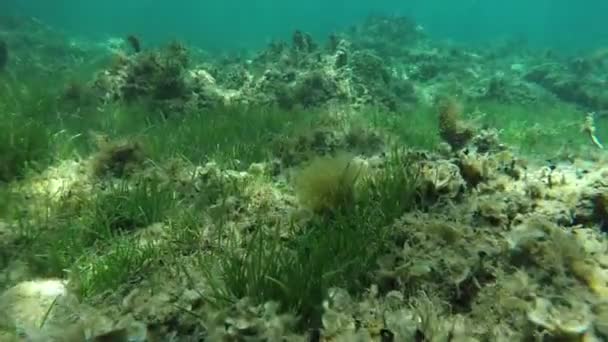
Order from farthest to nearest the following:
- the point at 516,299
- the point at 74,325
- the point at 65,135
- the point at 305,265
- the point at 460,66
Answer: the point at 460,66 < the point at 65,135 < the point at 305,265 < the point at 516,299 < the point at 74,325

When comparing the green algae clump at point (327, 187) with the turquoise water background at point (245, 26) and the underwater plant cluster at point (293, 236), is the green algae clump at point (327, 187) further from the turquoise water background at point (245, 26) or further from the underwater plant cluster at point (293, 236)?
the turquoise water background at point (245, 26)

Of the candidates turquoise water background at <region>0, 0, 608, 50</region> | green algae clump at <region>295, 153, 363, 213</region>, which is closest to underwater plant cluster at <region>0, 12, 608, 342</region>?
green algae clump at <region>295, 153, 363, 213</region>

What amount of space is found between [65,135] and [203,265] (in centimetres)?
433

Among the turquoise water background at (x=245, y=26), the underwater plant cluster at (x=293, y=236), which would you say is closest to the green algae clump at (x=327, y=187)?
the underwater plant cluster at (x=293, y=236)

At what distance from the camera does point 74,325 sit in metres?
2.41

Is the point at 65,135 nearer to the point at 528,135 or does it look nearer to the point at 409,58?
the point at 528,135

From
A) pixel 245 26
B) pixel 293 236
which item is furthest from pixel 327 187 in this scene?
pixel 245 26

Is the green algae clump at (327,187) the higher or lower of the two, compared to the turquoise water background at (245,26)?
lower

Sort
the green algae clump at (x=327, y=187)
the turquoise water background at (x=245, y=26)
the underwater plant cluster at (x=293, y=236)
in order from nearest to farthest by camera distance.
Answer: the underwater plant cluster at (x=293, y=236) < the green algae clump at (x=327, y=187) < the turquoise water background at (x=245, y=26)

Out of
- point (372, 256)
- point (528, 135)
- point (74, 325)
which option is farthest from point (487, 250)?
point (528, 135)

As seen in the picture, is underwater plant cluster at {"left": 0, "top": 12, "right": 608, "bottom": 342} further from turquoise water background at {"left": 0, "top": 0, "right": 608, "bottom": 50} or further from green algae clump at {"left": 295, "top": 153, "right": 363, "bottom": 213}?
turquoise water background at {"left": 0, "top": 0, "right": 608, "bottom": 50}

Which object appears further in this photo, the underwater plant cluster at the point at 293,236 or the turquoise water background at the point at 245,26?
the turquoise water background at the point at 245,26

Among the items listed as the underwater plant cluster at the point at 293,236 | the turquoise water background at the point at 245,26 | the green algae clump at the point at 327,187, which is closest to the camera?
the underwater plant cluster at the point at 293,236

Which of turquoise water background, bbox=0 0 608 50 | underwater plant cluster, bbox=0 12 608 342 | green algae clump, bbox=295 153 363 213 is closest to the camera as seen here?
underwater plant cluster, bbox=0 12 608 342
